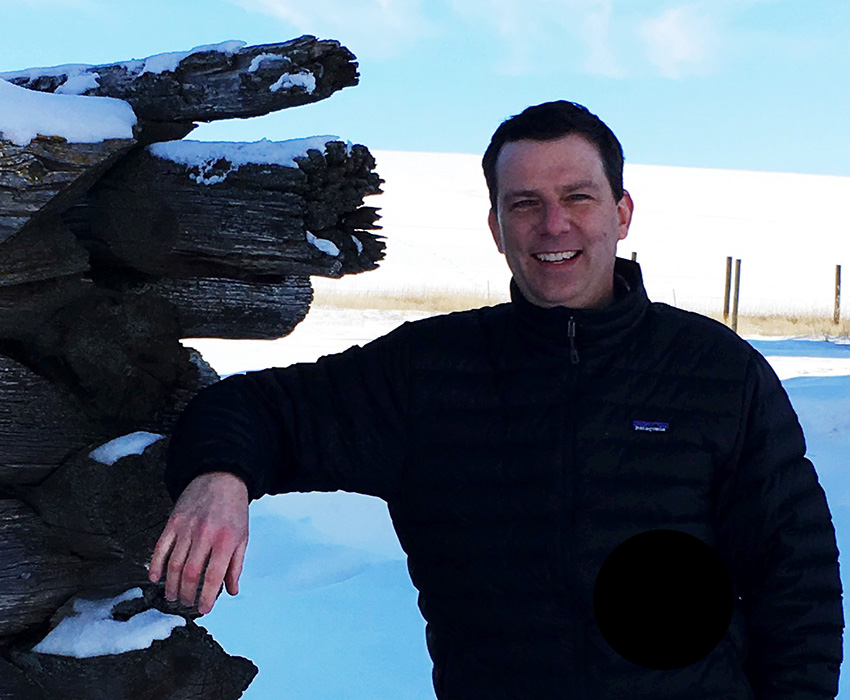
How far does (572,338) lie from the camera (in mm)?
2266

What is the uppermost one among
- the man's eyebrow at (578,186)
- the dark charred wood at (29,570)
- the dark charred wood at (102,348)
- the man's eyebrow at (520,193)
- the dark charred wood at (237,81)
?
the dark charred wood at (237,81)

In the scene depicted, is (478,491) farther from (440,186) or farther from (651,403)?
(440,186)

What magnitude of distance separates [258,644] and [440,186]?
53.0 m

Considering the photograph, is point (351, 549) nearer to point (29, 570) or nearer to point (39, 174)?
point (29, 570)

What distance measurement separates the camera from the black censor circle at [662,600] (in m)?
2.09

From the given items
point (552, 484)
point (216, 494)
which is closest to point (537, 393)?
point (552, 484)

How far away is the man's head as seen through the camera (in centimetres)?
235

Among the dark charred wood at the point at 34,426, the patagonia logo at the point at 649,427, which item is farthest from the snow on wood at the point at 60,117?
the patagonia logo at the point at 649,427

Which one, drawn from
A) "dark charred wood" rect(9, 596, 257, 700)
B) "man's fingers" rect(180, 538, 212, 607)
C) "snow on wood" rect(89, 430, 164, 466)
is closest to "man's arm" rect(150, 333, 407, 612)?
"man's fingers" rect(180, 538, 212, 607)

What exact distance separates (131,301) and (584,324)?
1.08 metres

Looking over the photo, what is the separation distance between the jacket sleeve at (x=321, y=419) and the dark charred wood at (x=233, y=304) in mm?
272

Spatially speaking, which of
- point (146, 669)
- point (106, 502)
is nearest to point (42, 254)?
point (106, 502)

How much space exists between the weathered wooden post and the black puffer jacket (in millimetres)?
330

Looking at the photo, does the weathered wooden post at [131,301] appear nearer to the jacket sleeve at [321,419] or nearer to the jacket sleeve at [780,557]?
the jacket sleeve at [321,419]
